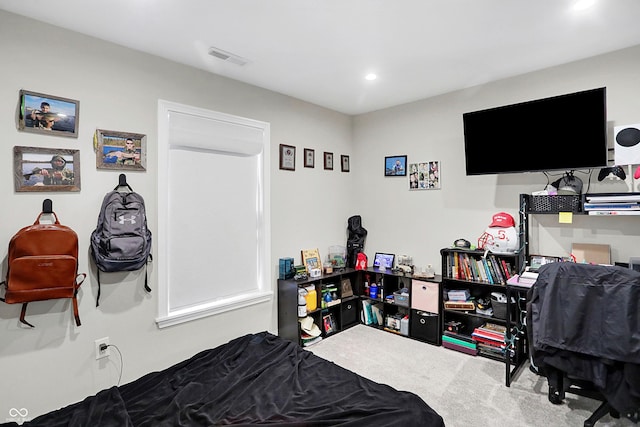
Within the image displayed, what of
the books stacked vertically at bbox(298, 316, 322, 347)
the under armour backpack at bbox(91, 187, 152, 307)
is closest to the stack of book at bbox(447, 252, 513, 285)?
the books stacked vertically at bbox(298, 316, 322, 347)

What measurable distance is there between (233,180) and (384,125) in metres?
2.04

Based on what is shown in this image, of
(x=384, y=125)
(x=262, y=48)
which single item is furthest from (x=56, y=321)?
(x=384, y=125)

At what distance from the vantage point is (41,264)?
197 centimetres

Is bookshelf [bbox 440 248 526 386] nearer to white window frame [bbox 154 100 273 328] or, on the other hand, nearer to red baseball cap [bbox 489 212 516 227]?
red baseball cap [bbox 489 212 516 227]

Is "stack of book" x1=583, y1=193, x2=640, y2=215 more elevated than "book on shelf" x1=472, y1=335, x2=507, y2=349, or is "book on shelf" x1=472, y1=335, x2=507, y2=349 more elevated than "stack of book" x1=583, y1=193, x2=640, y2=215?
"stack of book" x1=583, y1=193, x2=640, y2=215

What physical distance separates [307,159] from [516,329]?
102 inches

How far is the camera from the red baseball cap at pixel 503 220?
120 inches

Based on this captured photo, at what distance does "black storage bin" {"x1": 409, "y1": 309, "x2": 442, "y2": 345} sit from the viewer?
3.35m

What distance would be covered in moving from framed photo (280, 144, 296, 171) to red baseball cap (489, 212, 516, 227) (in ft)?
6.86

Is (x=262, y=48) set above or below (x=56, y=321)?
above

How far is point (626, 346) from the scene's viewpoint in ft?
5.47

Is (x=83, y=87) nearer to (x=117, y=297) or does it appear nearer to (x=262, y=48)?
(x=262, y=48)

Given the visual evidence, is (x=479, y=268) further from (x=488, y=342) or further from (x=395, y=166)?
(x=395, y=166)

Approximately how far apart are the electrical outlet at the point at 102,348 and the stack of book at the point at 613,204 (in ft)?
12.0
